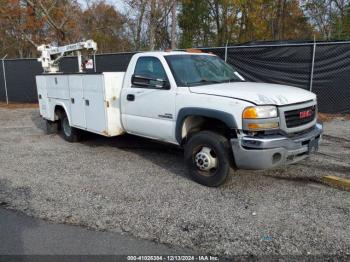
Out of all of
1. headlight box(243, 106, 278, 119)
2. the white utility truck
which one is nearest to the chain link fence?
the white utility truck

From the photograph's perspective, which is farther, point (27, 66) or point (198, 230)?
point (27, 66)

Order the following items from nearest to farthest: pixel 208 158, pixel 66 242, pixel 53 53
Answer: pixel 66 242
pixel 208 158
pixel 53 53

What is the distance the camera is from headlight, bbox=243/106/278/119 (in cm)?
433

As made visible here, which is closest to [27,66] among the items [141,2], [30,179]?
[141,2]

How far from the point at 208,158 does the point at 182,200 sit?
721mm

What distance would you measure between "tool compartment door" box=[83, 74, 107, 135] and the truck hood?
212 cm

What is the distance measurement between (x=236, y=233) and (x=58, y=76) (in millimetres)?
5712

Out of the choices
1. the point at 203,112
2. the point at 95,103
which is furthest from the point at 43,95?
the point at 203,112

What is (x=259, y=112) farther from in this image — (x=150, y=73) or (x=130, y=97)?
(x=130, y=97)

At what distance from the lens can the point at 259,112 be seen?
14.2ft

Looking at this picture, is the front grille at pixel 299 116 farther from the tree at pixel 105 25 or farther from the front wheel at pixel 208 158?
the tree at pixel 105 25

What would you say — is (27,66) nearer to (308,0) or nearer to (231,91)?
(231,91)

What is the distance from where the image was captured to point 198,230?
380cm

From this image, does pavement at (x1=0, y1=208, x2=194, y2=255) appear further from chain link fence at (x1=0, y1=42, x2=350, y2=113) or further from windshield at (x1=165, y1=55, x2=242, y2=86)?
chain link fence at (x1=0, y1=42, x2=350, y2=113)
